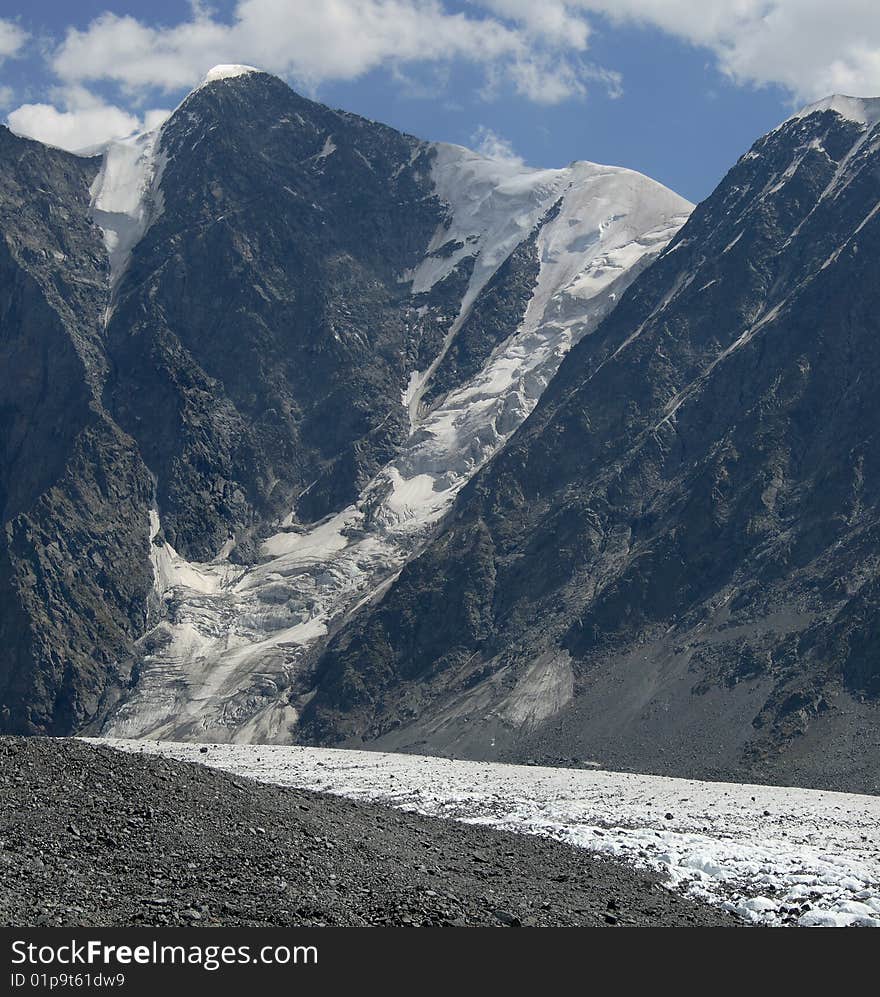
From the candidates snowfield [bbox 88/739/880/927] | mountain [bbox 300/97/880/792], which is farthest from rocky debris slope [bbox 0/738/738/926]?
mountain [bbox 300/97/880/792]

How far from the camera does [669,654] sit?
147250 mm

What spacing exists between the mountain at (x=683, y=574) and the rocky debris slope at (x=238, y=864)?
6517 cm

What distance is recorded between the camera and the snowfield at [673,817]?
48312mm

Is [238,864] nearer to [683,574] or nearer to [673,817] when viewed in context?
[673,817]

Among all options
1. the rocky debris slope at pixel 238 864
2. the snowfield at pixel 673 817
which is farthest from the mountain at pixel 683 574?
the rocky debris slope at pixel 238 864

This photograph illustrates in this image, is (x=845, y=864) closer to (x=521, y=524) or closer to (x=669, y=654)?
(x=669, y=654)

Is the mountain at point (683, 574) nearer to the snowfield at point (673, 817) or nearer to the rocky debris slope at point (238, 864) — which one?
the snowfield at point (673, 817)

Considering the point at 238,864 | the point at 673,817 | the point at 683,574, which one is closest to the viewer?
the point at 238,864

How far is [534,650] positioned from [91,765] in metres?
113

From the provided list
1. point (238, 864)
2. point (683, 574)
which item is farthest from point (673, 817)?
point (683, 574)

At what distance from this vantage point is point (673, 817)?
68.9 meters

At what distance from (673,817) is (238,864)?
101ft

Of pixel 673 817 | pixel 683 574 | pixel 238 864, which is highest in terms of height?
pixel 683 574

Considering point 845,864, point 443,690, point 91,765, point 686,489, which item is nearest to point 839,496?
point 686,489
